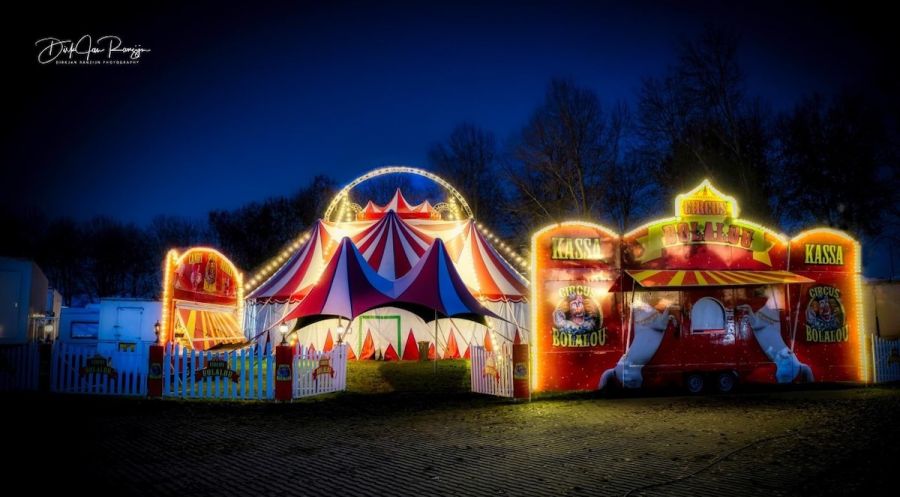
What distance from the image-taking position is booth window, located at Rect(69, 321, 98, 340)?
2545cm

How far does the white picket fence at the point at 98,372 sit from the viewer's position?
11.1 m

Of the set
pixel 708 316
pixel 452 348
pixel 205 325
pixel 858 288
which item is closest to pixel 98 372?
pixel 205 325

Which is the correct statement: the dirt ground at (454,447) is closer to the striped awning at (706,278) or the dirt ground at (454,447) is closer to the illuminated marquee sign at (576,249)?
the striped awning at (706,278)

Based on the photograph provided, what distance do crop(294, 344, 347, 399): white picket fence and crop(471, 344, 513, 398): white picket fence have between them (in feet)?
8.75

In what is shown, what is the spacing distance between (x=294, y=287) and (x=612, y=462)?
12154mm

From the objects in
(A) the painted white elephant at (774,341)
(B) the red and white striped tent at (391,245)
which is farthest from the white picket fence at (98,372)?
(A) the painted white elephant at (774,341)

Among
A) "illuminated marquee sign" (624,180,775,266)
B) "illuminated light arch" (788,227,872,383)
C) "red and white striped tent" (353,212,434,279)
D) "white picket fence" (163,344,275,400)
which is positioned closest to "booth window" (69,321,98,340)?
"red and white striped tent" (353,212,434,279)

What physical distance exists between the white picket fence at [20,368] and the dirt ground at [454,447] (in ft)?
4.00

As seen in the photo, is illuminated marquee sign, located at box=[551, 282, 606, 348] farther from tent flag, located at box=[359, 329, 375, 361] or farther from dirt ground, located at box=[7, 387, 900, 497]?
tent flag, located at box=[359, 329, 375, 361]

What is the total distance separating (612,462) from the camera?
6.00 metres

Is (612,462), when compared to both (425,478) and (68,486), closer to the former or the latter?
(425,478)

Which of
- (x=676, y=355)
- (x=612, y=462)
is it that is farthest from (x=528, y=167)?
(x=612, y=462)

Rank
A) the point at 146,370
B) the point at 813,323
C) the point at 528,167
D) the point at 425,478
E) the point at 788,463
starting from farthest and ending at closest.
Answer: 1. the point at 528,167
2. the point at 813,323
3. the point at 146,370
4. the point at 788,463
5. the point at 425,478

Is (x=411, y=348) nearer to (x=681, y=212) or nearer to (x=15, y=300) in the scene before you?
(x=681, y=212)
